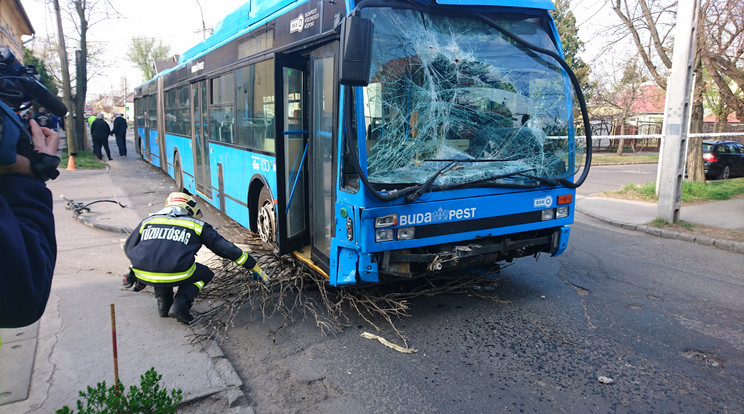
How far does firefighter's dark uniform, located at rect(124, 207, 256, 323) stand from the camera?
4.11 metres

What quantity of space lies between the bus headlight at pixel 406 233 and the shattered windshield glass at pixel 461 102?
0.40 m

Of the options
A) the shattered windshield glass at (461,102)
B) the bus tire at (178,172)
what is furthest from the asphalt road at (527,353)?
the bus tire at (178,172)

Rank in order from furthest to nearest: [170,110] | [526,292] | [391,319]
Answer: [170,110]
[526,292]
[391,319]

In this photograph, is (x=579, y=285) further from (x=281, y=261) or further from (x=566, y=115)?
(x=281, y=261)

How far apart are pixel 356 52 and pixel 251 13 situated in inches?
150

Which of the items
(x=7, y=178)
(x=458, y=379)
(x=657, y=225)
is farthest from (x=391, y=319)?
(x=657, y=225)

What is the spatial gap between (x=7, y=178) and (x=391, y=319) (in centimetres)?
358

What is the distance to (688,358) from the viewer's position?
3.88m

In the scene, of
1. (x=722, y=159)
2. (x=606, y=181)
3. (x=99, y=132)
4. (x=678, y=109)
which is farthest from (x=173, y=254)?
(x=722, y=159)

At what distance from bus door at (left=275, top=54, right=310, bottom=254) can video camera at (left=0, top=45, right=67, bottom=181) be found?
334cm

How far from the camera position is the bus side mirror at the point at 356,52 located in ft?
11.0

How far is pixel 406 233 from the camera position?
13.1 ft

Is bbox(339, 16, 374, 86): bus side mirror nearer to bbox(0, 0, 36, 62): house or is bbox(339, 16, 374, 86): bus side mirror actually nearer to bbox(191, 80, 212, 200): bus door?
bbox(191, 80, 212, 200): bus door

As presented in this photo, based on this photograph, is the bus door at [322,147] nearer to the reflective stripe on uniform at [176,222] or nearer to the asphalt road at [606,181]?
the reflective stripe on uniform at [176,222]
